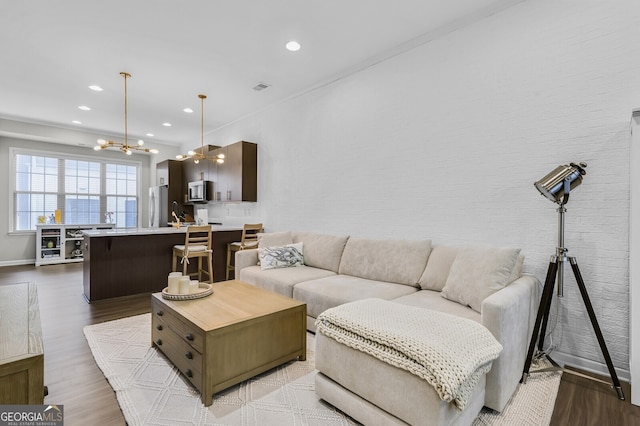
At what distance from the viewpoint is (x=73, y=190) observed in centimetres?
719

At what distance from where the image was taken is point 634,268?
1946 mm

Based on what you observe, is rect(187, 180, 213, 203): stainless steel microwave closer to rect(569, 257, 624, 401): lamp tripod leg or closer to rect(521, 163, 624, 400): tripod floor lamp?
rect(521, 163, 624, 400): tripod floor lamp

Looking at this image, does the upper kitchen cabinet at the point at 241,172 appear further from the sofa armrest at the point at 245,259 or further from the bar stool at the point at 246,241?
the sofa armrest at the point at 245,259

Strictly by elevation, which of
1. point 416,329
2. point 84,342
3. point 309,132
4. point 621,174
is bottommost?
point 84,342

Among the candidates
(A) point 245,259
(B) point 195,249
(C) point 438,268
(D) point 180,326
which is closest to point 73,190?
(B) point 195,249

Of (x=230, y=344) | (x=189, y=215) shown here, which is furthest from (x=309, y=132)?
(x=189, y=215)

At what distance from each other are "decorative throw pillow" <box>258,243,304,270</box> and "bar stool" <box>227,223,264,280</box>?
100cm

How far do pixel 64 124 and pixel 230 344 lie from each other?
7039 mm

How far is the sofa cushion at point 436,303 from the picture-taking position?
219 centimetres

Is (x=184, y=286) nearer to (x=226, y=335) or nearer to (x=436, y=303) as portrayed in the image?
(x=226, y=335)

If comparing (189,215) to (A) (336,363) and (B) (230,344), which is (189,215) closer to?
(B) (230,344)

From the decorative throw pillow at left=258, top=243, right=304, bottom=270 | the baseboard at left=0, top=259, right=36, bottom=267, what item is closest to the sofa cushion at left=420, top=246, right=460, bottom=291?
the decorative throw pillow at left=258, top=243, right=304, bottom=270

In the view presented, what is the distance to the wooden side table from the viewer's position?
40.6 inches

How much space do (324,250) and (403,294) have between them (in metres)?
1.29
